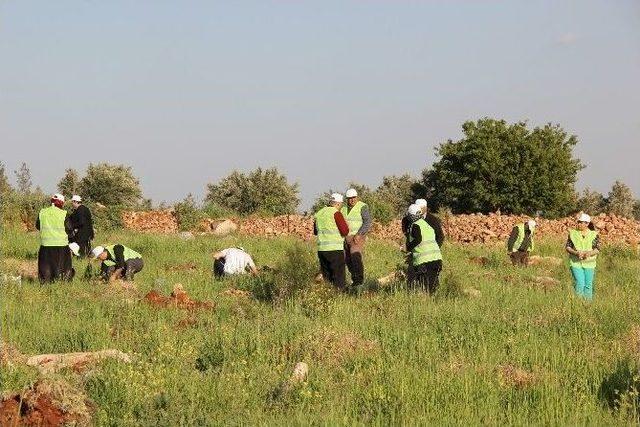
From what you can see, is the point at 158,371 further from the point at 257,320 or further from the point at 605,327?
the point at 605,327

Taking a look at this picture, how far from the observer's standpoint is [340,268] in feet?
47.7

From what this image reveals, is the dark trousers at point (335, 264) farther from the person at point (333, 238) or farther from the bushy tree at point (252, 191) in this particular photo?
the bushy tree at point (252, 191)

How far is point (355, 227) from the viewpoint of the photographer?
1495 centimetres

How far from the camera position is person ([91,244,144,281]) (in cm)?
1535

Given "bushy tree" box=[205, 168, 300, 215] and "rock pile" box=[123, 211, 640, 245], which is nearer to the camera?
"rock pile" box=[123, 211, 640, 245]

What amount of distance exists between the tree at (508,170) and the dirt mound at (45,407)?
4269cm

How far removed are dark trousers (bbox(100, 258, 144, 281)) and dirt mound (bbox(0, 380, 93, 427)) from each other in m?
8.27

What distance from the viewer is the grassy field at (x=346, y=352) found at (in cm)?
719

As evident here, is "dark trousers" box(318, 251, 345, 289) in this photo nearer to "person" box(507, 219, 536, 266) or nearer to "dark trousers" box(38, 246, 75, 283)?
"dark trousers" box(38, 246, 75, 283)

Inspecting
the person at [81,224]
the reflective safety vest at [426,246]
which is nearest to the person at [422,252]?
the reflective safety vest at [426,246]

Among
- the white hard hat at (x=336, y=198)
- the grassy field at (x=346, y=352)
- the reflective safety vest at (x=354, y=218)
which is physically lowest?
the grassy field at (x=346, y=352)

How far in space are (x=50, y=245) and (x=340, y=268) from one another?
16.2 ft

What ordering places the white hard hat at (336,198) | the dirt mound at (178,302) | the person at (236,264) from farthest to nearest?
the person at (236,264) → the white hard hat at (336,198) → the dirt mound at (178,302)

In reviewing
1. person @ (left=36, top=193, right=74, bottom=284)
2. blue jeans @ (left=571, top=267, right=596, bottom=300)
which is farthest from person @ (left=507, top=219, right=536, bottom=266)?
person @ (left=36, top=193, right=74, bottom=284)
